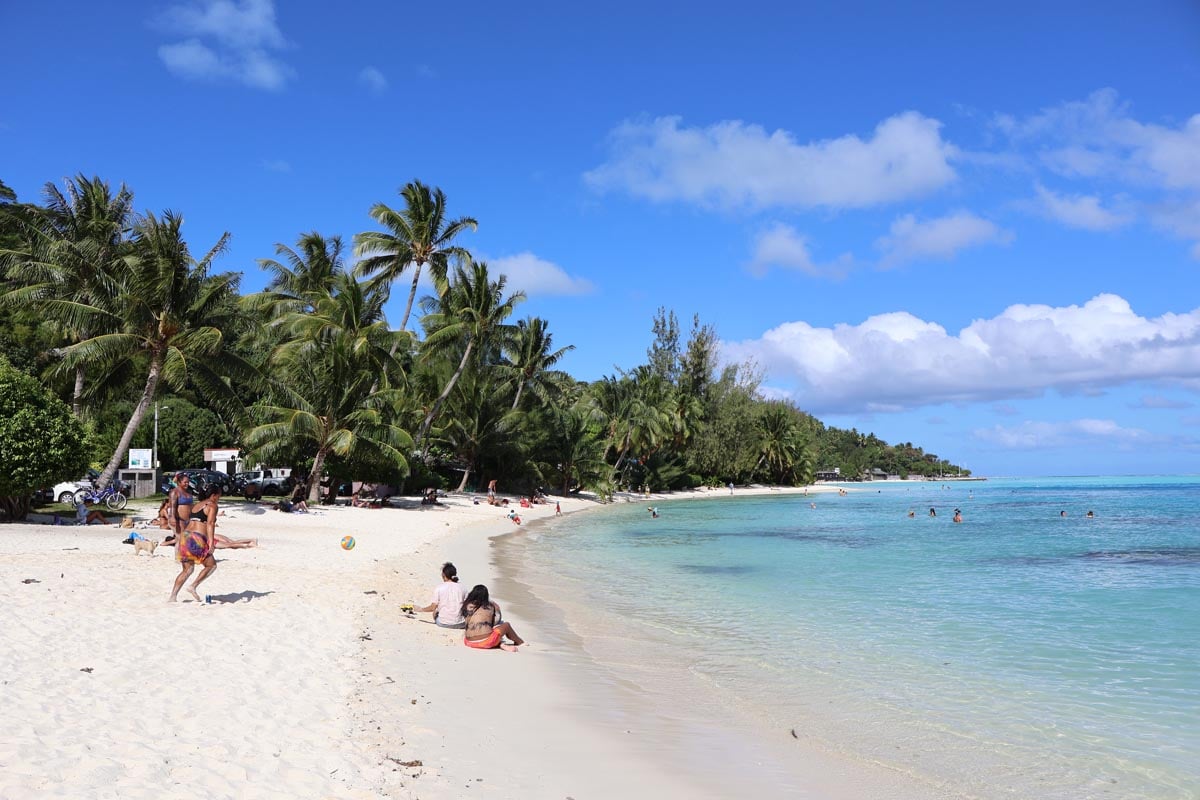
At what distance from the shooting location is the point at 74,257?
25.9m

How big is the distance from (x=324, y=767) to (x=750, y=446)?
78.2m

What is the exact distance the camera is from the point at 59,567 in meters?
11.5

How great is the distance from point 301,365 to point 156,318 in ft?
25.8

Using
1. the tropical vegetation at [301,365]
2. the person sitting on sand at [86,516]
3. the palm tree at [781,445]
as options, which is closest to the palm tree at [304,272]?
the tropical vegetation at [301,365]

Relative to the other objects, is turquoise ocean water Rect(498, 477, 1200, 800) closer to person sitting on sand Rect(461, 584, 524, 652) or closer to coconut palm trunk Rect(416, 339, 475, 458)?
person sitting on sand Rect(461, 584, 524, 652)

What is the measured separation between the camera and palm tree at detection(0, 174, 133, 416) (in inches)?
873

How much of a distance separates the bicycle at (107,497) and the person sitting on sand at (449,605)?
14.1 meters

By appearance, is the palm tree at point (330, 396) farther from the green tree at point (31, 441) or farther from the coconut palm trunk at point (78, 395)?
the green tree at point (31, 441)

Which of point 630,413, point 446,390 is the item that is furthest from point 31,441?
point 630,413

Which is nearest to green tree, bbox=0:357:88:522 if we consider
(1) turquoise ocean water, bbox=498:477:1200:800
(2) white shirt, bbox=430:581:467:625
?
(1) turquoise ocean water, bbox=498:477:1200:800

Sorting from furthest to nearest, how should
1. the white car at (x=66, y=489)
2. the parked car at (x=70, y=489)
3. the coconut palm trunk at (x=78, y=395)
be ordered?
the white car at (x=66, y=489), the parked car at (x=70, y=489), the coconut palm trunk at (x=78, y=395)

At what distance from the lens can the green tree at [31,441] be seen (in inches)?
645

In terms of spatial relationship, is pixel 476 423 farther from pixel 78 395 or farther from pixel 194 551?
pixel 194 551

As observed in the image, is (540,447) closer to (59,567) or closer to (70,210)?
(70,210)
